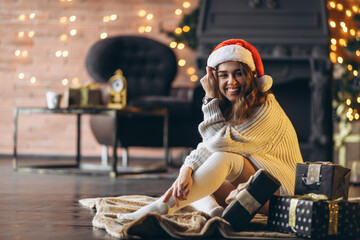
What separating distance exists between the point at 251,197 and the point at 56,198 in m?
1.07

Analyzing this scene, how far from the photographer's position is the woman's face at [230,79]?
178 centimetres

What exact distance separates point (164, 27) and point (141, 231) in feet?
13.2

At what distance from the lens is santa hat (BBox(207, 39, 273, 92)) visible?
1.80 meters

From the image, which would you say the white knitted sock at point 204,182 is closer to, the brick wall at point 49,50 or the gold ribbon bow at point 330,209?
the gold ribbon bow at point 330,209

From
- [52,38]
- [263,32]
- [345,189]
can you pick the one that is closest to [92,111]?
[263,32]

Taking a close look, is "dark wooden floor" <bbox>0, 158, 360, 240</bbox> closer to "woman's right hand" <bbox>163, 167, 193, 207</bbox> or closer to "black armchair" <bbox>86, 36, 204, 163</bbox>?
"woman's right hand" <bbox>163, 167, 193, 207</bbox>

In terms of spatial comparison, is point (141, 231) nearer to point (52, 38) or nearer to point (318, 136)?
point (318, 136)

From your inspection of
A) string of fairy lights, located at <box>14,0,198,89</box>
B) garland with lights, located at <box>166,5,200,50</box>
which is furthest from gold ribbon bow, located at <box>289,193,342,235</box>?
string of fairy lights, located at <box>14,0,198,89</box>

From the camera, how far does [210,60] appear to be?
1868 mm

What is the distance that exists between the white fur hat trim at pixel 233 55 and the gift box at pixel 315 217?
48 centimetres

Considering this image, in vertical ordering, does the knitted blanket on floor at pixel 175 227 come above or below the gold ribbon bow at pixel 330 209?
below

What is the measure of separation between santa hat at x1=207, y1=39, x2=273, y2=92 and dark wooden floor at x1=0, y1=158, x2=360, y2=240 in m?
0.67

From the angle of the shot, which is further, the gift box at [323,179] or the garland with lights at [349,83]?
the garland with lights at [349,83]

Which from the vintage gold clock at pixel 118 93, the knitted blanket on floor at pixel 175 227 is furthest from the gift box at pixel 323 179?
the vintage gold clock at pixel 118 93
